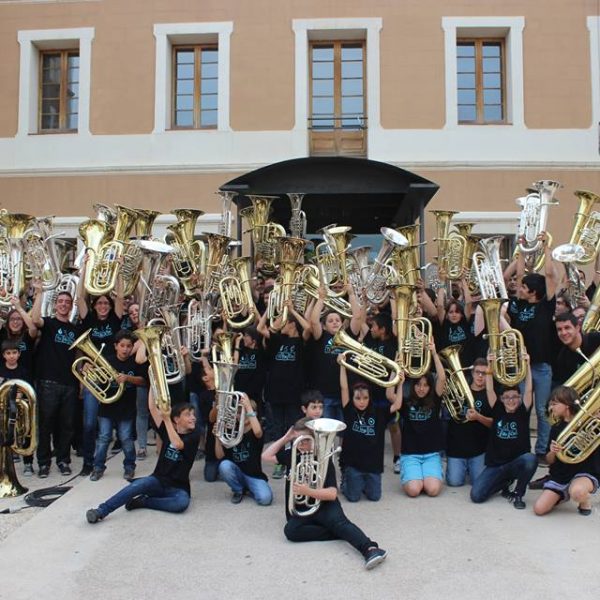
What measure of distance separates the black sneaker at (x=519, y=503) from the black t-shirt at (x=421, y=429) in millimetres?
830

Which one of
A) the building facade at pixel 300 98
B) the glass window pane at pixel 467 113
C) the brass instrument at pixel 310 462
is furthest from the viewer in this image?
the glass window pane at pixel 467 113

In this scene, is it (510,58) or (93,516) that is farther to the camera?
(510,58)

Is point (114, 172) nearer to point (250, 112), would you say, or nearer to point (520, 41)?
point (250, 112)

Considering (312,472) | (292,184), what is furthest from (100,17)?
(312,472)

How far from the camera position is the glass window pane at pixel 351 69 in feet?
42.0

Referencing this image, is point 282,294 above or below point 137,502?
above

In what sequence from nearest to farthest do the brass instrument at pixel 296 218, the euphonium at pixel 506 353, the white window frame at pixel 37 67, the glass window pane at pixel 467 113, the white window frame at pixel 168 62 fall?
the euphonium at pixel 506 353 → the brass instrument at pixel 296 218 → the white window frame at pixel 168 62 → the glass window pane at pixel 467 113 → the white window frame at pixel 37 67

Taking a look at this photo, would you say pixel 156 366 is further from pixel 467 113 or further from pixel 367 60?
pixel 467 113

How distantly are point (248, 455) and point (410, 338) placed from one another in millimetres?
1877

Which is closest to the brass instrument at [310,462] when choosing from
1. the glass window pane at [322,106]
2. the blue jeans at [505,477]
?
the blue jeans at [505,477]

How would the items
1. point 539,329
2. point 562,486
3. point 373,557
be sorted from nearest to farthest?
point 373,557 < point 562,486 < point 539,329

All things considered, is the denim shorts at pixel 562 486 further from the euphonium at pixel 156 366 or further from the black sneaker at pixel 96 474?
the black sneaker at pixel 96 474

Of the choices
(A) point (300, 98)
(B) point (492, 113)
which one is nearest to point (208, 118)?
(A) point (300, 98)

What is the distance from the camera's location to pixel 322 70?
42.1 ft
